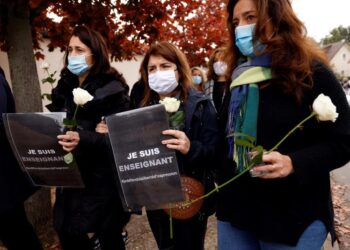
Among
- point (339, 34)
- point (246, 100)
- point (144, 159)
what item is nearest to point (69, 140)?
point (144, 159)

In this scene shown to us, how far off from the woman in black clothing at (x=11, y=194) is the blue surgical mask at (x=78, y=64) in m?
0.53

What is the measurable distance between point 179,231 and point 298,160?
1.22 metres

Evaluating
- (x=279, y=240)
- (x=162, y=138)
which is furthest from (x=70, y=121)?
(x=279, y=240)

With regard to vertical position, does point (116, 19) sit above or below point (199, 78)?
above

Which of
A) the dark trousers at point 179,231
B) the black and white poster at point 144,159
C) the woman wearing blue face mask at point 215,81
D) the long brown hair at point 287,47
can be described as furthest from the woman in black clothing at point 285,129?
the woman wearing blue face mask at point 215,81

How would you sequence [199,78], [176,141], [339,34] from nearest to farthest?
[176,141] < [199,78] < [339,34]

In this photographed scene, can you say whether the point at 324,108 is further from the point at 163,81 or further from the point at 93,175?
the point at 93,175

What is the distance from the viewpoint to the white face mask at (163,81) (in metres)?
2.48

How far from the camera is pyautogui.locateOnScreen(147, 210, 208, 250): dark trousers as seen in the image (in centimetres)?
246

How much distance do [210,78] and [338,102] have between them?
3129 mm

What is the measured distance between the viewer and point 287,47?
1.63 meters

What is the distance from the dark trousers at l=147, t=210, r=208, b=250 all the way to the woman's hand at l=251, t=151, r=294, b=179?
1.09m

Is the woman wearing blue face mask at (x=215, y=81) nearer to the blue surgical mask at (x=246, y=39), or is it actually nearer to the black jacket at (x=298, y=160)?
the blue surgical mask at (x=246, y=39)

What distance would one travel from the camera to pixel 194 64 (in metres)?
8.30
